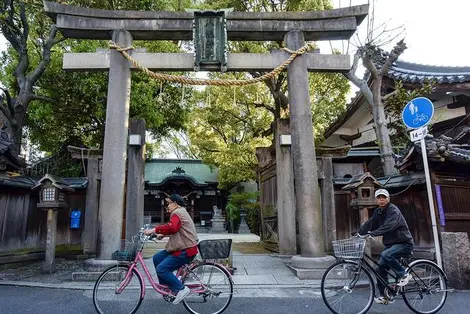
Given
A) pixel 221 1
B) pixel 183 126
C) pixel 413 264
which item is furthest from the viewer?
pixel 183 126

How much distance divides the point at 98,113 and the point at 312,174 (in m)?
12.3

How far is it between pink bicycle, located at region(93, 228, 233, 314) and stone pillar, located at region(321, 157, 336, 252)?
6066 mm

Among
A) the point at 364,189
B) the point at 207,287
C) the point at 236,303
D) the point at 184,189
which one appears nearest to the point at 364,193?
the point at 364,189

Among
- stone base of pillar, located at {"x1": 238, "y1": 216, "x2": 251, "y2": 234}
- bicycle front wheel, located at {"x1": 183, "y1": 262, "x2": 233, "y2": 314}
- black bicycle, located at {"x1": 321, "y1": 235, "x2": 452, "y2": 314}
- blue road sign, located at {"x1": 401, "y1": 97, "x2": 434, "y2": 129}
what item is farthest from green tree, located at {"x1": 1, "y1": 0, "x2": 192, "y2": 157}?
black bicycle, located at {"x1": 321, "y1": 235, "x2": 452, "y2": 314}

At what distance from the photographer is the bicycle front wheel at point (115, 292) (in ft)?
16.0

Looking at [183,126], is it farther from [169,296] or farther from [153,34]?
[169,296]

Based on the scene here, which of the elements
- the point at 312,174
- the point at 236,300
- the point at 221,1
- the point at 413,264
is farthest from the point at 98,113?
the point at 413,264

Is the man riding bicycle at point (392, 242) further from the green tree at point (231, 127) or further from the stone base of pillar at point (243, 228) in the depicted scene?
the stone base of pillar at point (243, 228)

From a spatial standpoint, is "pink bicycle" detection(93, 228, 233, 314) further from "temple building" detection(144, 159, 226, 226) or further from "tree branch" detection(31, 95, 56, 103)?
"temple building" detection(144, 159, 226, 226)

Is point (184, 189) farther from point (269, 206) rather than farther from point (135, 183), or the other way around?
point (135, 183)

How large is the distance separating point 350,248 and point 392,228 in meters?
0.82

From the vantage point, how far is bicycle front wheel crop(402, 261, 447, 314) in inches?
209

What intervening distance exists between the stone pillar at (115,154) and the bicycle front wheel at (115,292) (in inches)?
109

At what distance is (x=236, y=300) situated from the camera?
596 cm
